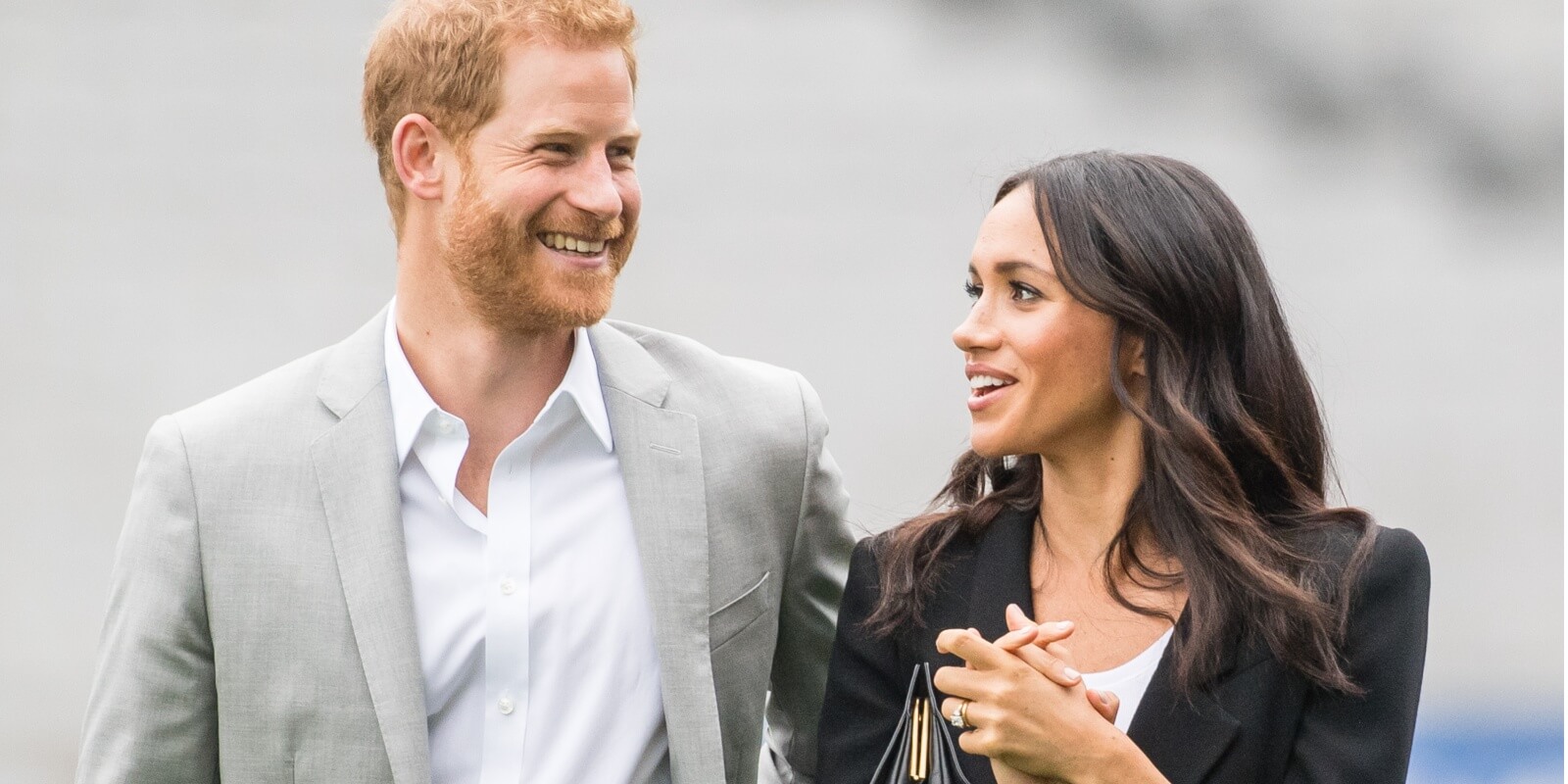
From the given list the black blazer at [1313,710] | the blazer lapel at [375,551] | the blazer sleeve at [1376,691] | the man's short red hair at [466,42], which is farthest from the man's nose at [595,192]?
the blazer sleeve at [1376,691]

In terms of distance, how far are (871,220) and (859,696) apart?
21.4 feet

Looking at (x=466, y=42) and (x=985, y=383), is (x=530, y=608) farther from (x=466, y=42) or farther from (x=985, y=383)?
(x=466, y=42)

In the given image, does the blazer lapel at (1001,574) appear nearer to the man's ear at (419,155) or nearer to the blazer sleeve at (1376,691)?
the blazer sleeve at (1376,691)

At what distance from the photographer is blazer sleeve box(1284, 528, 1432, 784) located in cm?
246

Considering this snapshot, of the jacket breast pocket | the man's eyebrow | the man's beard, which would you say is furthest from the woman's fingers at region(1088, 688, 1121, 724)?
the man's eyebrow

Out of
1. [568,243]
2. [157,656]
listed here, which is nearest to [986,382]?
[568,243]

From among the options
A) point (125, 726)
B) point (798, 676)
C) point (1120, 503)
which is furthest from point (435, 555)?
point (1120, 503)

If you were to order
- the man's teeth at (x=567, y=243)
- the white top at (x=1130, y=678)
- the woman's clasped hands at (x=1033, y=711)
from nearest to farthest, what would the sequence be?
the woman's clasped hands at (x=1033, y=711) → the white top at (x=1130, y=678) → the man's teeth at (x=567, y=243)

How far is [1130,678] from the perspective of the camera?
8.52 ft

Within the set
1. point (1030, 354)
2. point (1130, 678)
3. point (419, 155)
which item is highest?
point (419, 155)

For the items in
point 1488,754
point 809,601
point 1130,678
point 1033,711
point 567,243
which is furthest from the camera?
point 1488,754

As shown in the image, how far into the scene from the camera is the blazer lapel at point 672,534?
2.73 meters

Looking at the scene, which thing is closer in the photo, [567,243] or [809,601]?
[567,243]

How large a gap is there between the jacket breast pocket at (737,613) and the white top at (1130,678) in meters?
0.59
